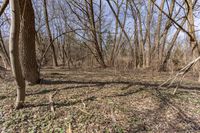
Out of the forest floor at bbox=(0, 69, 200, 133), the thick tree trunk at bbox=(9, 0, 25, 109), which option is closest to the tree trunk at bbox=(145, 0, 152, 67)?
the forest floor at bbox=(0, 69, 200, 133)

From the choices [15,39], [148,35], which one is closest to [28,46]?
[15,39]

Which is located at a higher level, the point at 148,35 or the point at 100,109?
the point at 148,35

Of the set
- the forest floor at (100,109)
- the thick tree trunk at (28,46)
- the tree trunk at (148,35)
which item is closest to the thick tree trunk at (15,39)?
the forest floor at (100,109)

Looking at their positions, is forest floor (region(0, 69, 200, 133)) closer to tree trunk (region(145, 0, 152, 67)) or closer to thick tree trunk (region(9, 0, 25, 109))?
thick tree trunk (region(9, 0, 25, 109))

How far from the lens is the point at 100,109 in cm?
221

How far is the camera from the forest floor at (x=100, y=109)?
1.86 metres

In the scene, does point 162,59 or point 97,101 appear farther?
point 162,59

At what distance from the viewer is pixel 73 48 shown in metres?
8.92

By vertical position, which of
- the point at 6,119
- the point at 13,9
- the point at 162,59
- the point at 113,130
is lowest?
the point at 113,130

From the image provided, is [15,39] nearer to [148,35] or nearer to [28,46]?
[28,46]

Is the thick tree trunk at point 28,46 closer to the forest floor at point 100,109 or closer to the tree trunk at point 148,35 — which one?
the forest floor at point 100,109

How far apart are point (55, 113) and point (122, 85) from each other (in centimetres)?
155

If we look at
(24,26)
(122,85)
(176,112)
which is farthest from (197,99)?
(24,26)

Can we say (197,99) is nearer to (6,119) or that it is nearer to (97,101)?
(97,101)
